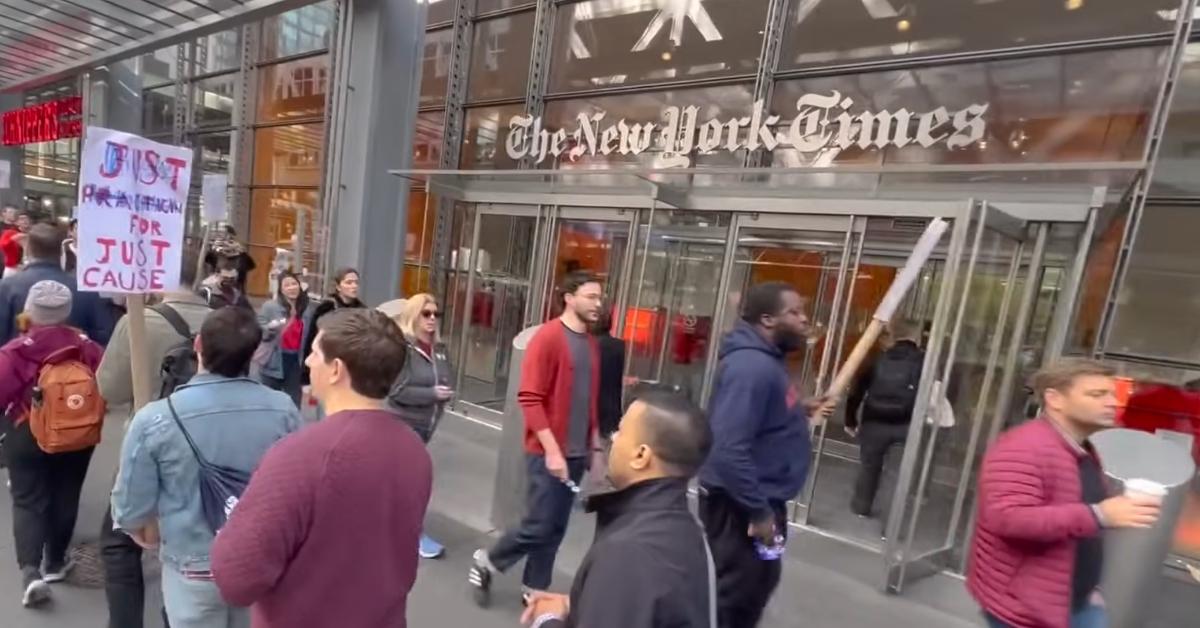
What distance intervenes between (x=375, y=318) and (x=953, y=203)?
464 centimetres

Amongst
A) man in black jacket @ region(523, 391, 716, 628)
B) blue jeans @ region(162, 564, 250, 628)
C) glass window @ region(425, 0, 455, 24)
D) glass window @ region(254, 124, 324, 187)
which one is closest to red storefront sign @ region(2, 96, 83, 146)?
glass window @ region(254, 124, 324, 187)

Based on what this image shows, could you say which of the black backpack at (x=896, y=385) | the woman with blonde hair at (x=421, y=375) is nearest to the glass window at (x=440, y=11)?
the woman with blonde hair at (x=421, y=375)

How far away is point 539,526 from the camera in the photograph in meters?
3.59

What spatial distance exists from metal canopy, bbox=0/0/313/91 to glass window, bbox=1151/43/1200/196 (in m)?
7.44

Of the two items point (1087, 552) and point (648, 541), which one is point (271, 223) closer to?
point (648, 541)

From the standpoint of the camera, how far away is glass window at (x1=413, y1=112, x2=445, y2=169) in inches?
419

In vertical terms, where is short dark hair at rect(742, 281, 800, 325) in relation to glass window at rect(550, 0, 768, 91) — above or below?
below

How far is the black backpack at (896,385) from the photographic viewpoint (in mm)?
5438

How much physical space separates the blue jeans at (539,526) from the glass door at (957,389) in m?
2.23

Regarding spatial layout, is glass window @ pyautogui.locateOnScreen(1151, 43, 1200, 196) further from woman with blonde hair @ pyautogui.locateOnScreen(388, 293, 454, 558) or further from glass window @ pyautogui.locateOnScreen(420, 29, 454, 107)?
glass window @ pyautogui.locateOnScreen(420, 29, 454, 107)

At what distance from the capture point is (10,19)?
27.9ft

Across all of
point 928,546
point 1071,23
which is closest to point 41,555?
point 928,546

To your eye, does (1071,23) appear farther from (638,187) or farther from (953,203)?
(638,187)

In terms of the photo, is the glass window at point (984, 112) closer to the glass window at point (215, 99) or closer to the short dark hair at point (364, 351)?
the short dark hair at point (364, 351)
